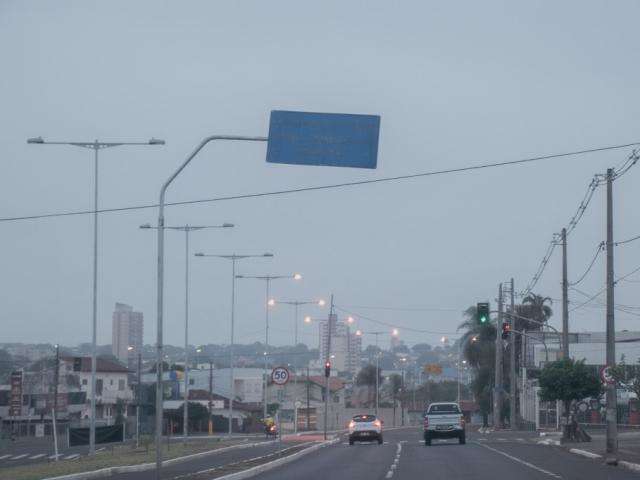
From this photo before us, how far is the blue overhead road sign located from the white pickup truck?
3121cm

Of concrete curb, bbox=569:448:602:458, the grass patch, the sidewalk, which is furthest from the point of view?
concrete curb, bbox=569:448:602:458

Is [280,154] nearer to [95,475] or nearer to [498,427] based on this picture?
[95,475]

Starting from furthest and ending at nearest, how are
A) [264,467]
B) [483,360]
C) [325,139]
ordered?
[483,360]
[264,467]
[325,139]

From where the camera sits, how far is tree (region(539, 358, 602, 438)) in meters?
46.8

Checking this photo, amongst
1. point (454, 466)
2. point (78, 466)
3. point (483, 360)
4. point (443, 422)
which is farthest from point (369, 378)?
point (454, 466)

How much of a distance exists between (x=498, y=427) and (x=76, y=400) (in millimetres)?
36077

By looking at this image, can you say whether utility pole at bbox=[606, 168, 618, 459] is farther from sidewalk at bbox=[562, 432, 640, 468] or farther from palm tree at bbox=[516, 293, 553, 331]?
palm tree at bbox=[516, 293, 553, 331]

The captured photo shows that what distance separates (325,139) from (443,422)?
31.8 m

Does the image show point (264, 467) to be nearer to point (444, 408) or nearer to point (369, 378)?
point (444, 408)

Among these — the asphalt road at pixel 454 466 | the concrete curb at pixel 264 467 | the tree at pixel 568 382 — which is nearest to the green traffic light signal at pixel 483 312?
the tree at pixel 568 382

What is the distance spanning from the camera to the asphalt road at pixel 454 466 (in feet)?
89.9

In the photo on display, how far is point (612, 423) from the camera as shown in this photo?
116ft

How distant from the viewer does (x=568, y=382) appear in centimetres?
4675

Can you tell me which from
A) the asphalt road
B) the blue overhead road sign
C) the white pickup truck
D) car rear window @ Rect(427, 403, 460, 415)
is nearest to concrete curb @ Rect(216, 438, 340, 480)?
the asphalt road
